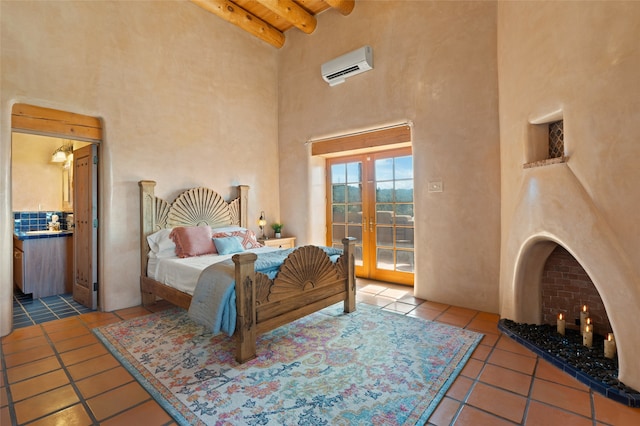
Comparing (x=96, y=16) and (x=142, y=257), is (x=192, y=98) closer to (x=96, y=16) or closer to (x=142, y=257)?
(x=96, y=16)

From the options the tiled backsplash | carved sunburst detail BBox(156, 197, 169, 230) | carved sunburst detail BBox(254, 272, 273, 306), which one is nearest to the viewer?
carved sunburst detail BBox(254, 272, 273, 306)

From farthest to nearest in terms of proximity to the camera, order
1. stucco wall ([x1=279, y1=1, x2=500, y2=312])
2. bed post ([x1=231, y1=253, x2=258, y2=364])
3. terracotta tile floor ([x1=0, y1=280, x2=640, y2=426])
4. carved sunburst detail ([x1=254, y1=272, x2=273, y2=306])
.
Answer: stucco wall ([x1=279, y1=1, x2=500, y2=312]), carved sunburst detail ([x1=254, y1=272, x2=273, y2=306]), bed post ([x1=231, y1=253, x2=258, y2=364]), terracotta tile floor ([x1=0, y1=280, x2=640, y2=426])

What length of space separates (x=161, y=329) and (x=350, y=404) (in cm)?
214

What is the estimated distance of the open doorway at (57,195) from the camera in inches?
130

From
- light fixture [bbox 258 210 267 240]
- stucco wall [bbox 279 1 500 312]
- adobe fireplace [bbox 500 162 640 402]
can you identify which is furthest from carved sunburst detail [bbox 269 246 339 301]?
light fixture [bbox 258 210 267 240]

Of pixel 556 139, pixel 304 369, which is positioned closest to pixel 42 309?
pixel 304 369

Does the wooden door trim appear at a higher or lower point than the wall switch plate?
higher

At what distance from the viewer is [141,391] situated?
2057mm

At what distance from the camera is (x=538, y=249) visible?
111 inches

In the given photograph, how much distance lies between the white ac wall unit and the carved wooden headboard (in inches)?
86.8

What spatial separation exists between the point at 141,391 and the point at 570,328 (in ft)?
11.8

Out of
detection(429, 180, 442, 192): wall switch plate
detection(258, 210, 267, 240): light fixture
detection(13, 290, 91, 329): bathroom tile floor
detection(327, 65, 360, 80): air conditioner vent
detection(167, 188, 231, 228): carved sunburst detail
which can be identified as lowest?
detection(13, 290, 91, 329): bathroom tile floor

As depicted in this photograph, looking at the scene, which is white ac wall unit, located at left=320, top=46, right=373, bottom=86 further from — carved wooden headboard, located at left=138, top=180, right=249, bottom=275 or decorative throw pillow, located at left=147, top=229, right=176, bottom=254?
decorative throw pillow, located at left=147, top=229, right=176, bottom=254

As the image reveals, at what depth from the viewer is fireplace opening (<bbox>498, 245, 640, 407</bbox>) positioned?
2.09m
